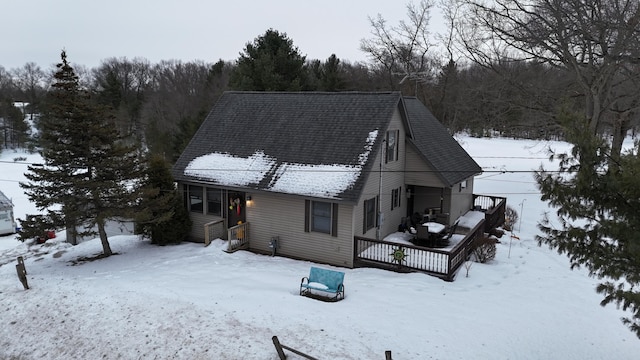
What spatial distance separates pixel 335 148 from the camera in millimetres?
16594

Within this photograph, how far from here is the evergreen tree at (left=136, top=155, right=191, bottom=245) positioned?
16531mm

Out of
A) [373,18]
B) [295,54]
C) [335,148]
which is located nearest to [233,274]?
[335,148]

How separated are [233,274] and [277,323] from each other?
12.7 ft

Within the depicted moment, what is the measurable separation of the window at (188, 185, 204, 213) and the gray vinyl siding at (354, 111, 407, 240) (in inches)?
273

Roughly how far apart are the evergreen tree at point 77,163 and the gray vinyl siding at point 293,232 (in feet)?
14.8

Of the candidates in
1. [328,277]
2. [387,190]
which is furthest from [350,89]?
[328,277]

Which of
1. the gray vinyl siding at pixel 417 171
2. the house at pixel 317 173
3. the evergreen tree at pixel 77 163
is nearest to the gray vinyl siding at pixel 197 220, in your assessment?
the house at pixel 317 173

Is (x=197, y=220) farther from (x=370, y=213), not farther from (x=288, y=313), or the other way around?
(x=288, y=313)

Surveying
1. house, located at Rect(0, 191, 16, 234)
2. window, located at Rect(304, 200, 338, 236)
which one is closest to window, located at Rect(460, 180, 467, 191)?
window, located at Rect(304, 200, 338, 236)

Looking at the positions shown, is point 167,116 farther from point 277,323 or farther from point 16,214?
point 277,323

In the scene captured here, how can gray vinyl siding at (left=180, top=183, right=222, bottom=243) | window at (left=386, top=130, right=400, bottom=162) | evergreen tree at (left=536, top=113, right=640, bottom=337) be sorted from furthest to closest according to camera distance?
gray vinyl siding at (left=180, top=183, right=222, bottom=243), window at (left=386, top=130, right=400, bottom=162), evergreen tree at (left=536, top=113, right=640, bottom=337)

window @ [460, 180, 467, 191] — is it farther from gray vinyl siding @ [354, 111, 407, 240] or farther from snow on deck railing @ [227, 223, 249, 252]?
snow on deck railing @ [227, 223, 249, 252]

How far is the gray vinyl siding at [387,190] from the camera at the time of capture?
15.7 metres

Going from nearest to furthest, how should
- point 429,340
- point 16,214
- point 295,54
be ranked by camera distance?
point 429,340, point 16,214, point 295,54
